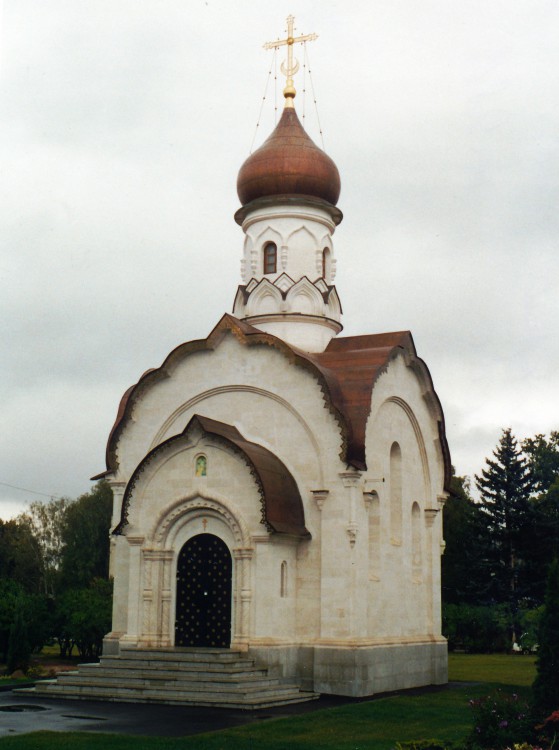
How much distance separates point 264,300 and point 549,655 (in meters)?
12.5

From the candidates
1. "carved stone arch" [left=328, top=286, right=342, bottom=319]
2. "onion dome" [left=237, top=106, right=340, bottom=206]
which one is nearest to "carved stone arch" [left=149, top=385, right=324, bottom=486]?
"carved stone arch" [left=328, top=286, right=342, bottom=319]

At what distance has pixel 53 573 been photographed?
4778 centimetres

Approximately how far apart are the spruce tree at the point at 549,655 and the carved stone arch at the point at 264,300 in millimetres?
11425

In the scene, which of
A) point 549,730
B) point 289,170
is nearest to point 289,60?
point 289,170

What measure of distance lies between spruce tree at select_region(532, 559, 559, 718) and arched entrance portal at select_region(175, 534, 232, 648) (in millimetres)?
7580

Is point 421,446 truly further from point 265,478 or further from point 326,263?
point 265,478

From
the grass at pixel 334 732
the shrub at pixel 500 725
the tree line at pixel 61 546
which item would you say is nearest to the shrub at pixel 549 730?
the shrub at pixel 500 725

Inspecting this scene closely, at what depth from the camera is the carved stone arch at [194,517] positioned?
703 inches

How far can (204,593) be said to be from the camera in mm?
18500

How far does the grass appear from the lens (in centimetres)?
1175

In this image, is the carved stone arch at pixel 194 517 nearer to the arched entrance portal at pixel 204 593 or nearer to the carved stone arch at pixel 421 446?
the arched entrance portal at pixel 204 593

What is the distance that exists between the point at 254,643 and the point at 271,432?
4279 millimetres

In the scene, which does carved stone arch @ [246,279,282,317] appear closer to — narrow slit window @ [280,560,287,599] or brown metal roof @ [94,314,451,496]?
brown metal roof @ [94,314,451,496]

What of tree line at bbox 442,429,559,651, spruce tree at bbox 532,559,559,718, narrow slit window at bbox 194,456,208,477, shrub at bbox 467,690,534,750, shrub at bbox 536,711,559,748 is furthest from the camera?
tree line at bbox 442,429,559,651
